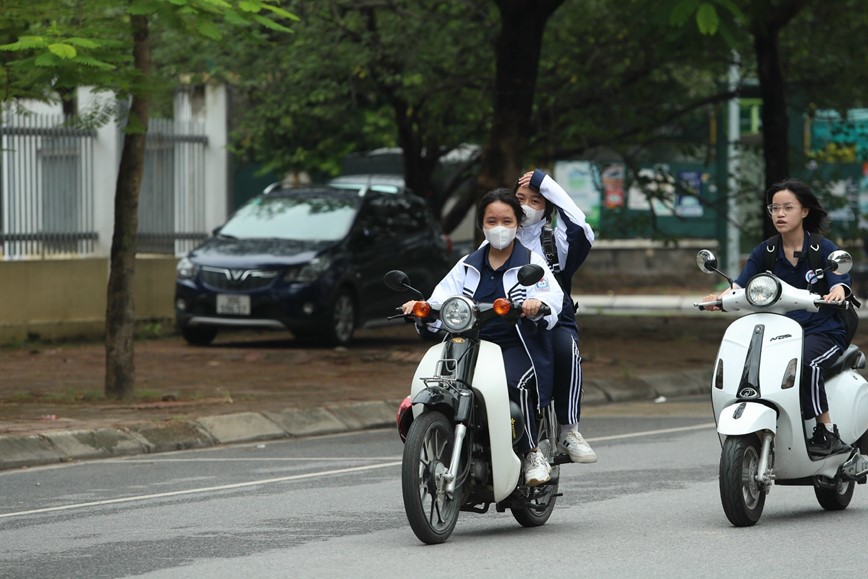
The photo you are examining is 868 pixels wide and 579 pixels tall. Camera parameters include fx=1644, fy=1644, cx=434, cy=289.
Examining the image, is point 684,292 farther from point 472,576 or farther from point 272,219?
point 472,576

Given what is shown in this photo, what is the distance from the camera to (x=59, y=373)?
50.6 ft

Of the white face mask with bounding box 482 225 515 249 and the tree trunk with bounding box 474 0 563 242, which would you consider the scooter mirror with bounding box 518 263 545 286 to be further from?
the tree trunk with bounding box 474 0 563 242

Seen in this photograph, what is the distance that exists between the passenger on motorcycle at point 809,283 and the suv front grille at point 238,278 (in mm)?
10096

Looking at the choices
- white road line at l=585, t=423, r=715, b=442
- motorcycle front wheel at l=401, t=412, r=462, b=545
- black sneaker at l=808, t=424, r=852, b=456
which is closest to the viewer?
motorcycle front wheel at l=401, t=412, r=462, b=545

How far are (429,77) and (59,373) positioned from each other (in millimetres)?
6586

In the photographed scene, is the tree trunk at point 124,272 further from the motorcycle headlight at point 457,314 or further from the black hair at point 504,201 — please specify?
the motorcycle headlight at point 457,314

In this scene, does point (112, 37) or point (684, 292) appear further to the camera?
point (684, 292)

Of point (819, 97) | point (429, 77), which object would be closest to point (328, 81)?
point (429, 77)

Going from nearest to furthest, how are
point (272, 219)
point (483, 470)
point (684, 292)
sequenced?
point (483, 470), point (272, 219), point (684, 292)

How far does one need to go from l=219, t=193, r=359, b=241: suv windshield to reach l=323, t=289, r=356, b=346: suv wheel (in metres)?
0.72

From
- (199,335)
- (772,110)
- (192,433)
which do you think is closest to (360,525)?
(192,433)

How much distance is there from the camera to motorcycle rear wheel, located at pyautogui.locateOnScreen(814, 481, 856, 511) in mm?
8320

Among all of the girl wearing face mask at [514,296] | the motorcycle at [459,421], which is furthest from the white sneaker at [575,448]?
the motorcycle at [459,421]

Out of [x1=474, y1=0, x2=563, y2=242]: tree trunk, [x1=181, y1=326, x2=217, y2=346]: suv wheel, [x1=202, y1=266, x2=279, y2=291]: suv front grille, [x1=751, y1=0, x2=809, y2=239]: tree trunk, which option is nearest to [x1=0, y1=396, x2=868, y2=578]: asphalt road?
[x1=474, y1=0, x2=563, y2=242]: tree trunk
